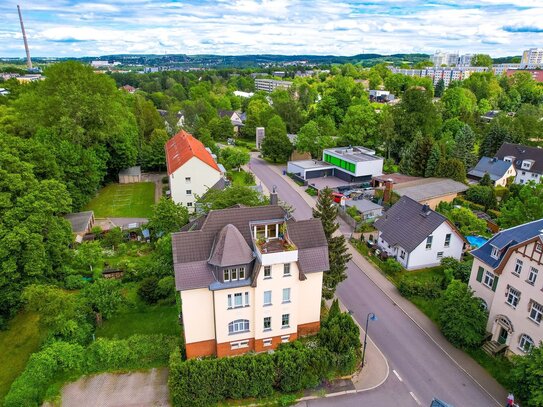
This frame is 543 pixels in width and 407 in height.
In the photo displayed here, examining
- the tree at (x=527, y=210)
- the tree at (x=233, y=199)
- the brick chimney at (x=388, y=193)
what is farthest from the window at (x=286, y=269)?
the brick chimney at (x=388, y=193)

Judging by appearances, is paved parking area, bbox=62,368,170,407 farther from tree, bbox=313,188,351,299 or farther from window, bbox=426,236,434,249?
window, bbox=426,236,434,249

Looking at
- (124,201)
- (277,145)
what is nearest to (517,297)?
(124,201)

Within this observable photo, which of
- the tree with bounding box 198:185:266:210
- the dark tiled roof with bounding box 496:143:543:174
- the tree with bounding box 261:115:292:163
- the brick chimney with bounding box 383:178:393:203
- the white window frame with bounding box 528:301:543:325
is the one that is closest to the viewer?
the white window frame with bounding box 528:301:543:325

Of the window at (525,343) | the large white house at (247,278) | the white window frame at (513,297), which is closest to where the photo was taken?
the large white house at (247,278)

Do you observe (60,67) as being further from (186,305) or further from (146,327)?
(186,305)

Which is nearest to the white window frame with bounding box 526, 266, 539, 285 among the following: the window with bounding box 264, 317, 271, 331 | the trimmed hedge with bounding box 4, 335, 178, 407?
the window with bounding box 264, 317, 271, 331

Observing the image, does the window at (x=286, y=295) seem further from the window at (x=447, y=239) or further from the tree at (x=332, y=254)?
the window at (x=447, y=239)

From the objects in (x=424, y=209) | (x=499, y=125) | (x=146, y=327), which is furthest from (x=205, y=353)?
(x=499, y=125)
